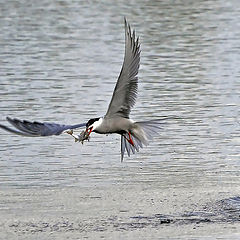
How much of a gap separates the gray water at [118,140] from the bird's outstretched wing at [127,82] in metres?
1.10

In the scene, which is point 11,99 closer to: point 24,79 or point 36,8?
point 24,79

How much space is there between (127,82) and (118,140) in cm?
433

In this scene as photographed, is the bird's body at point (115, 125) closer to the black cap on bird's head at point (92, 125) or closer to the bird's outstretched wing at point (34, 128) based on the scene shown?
the black cap on bird's head at point (92, 125)

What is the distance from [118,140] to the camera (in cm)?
1444

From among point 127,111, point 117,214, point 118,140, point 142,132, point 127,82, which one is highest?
point 127,82

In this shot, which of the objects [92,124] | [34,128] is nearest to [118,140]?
[92,124]

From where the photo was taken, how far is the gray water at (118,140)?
Result: 10.2m

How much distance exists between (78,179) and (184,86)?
21.5ft

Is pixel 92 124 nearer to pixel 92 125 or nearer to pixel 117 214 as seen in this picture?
A: pixel 92 125

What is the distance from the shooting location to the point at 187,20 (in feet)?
95.9

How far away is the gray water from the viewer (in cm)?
1023

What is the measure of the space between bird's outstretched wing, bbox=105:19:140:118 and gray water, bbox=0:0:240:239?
1.10 metres

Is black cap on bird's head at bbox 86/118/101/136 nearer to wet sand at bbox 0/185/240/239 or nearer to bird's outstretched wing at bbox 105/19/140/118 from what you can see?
bird's outstretched wing at bbox 105/19/140/118

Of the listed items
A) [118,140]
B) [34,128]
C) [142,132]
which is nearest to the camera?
[34,128]
